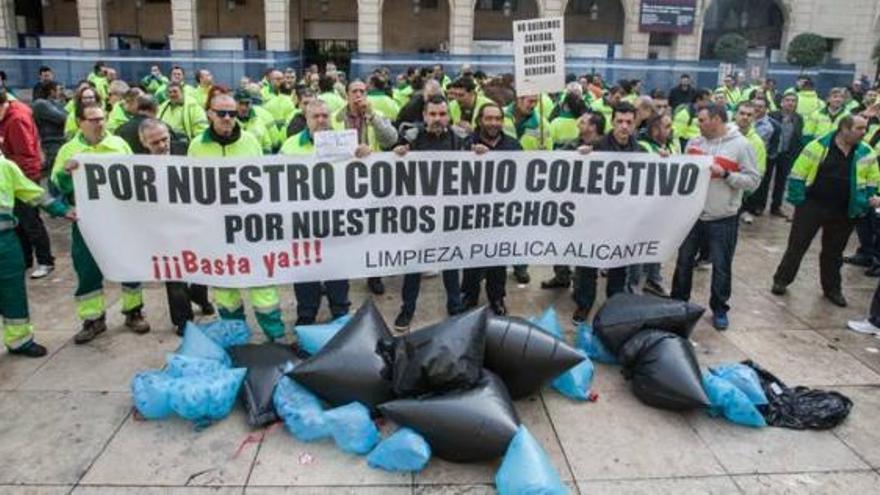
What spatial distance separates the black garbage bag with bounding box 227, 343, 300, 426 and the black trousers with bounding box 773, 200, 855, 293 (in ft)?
16.4

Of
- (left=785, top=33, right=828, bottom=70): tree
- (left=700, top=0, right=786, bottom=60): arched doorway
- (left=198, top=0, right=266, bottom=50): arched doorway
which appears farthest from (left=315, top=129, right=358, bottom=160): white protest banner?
(left=700, top=0, right=786, bottom=60): arched doorway

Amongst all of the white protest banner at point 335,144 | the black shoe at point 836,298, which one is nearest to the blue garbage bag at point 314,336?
the white protest banner at point 335,144

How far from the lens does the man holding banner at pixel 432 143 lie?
17.3ft

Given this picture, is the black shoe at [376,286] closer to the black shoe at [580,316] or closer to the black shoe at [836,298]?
the black shoe at [580,316]

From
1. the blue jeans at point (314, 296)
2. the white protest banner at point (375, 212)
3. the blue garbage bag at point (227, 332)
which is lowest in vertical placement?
the blue garbage bag at point (227, 332)

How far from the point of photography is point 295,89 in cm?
1135

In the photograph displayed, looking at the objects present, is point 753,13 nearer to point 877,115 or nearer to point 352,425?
point 877,115

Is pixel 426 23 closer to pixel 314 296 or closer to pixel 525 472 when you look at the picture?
pixel 314 296

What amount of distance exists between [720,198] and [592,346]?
5.58ft

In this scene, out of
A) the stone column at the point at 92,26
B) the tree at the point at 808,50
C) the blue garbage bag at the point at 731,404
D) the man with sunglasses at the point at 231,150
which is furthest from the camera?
the stone column at the point at 92,26

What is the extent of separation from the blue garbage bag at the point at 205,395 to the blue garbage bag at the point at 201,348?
0.92 ft

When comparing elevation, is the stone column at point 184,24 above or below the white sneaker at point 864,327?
above

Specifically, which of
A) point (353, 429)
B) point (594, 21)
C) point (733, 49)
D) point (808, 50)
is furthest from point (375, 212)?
point (594, 21)

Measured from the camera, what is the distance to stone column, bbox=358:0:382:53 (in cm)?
2806
